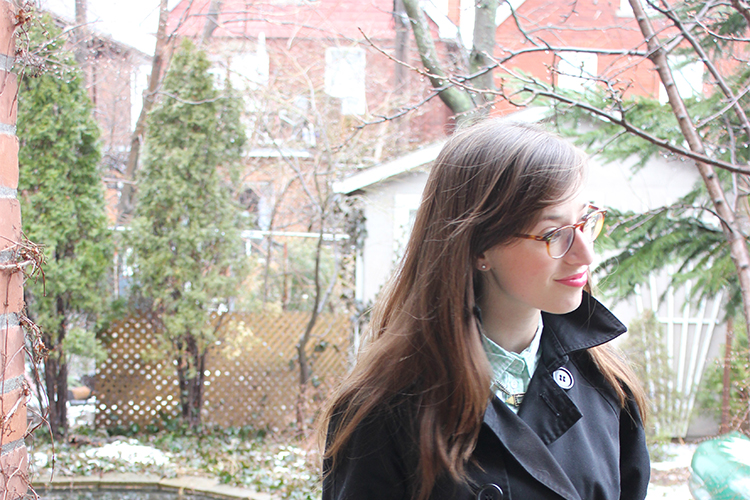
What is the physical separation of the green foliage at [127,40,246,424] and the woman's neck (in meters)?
5.15

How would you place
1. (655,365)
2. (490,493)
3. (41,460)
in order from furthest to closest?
(655,365)
(41,460)
(490,493)

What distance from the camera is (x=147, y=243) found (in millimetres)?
6258

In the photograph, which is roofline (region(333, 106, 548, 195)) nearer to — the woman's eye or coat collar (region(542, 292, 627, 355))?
coat collar (region(542, 292, 627, 355))

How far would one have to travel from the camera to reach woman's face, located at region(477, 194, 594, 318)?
131 cm

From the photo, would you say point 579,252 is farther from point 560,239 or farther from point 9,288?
point 9,288

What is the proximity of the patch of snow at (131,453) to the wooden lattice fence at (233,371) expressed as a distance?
62 cm

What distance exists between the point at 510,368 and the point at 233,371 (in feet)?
19.0

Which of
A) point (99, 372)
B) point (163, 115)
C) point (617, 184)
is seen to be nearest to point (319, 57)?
point (163, 115)

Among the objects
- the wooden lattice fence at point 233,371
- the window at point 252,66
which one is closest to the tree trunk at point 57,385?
the wooden lattice fence at point 233,371

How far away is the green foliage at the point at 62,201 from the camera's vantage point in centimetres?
572

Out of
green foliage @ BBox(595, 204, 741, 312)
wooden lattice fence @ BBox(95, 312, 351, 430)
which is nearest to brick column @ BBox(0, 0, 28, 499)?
green foliage @ BBox(595, 204, 741, 312)

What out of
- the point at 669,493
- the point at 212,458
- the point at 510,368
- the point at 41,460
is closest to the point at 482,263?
the point at 510,368

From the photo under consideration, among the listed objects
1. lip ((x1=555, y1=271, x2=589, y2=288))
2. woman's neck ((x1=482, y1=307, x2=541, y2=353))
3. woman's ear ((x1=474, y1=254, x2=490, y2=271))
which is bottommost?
woman's neck ((x1=482, y1=307, x2=541, y2=353))

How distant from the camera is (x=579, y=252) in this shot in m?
1.30
